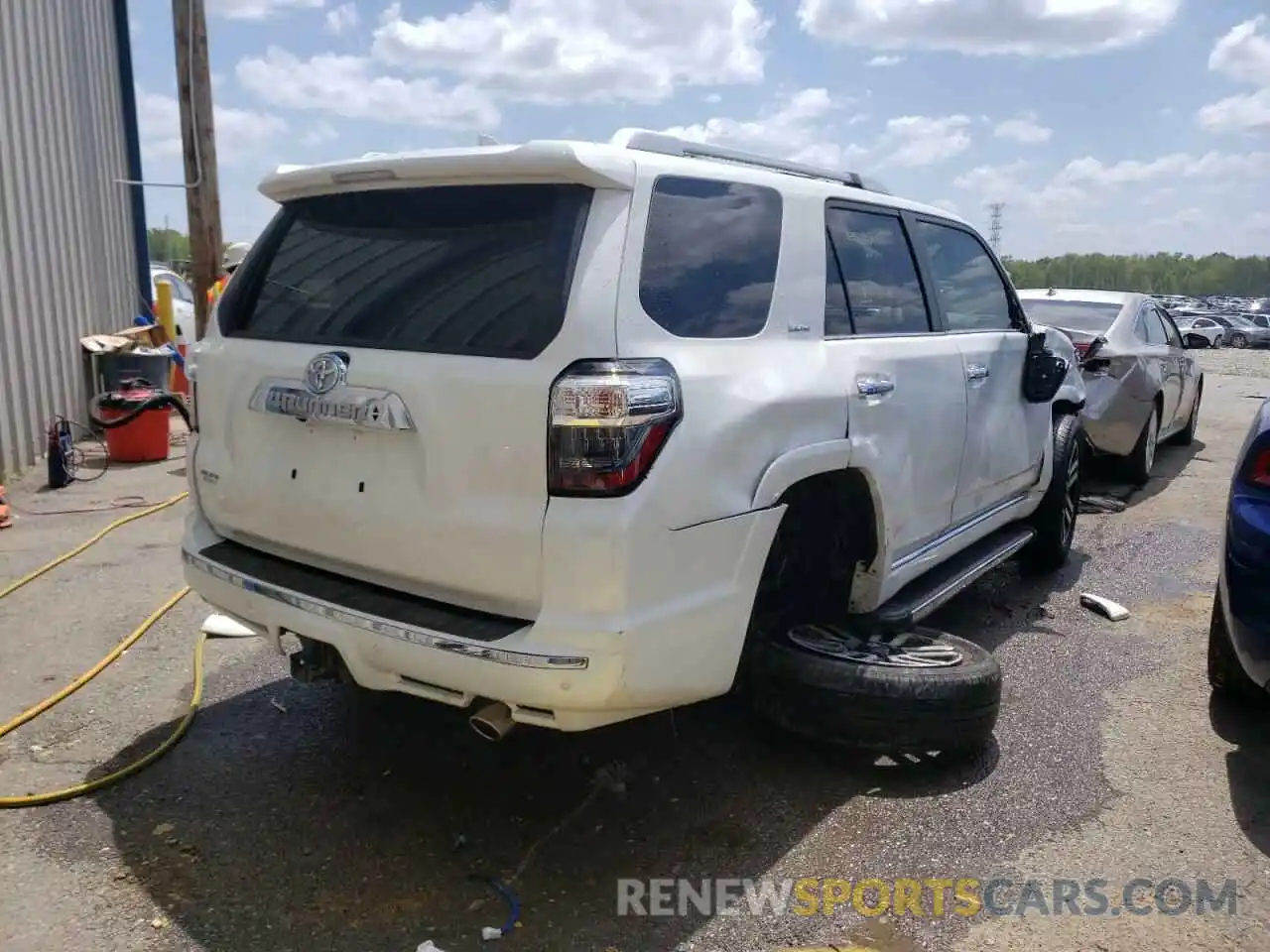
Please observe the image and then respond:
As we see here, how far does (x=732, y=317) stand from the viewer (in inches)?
118

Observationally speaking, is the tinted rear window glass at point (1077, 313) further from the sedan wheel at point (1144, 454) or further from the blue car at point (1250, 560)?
the blue car at point (1250, 560)

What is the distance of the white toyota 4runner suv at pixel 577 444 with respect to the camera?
256 centimetres

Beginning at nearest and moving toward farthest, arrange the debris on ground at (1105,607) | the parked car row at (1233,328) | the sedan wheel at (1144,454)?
the debris on ground at (1105,607) < the sedan wheel at (1144,454) < the parked car row at (1233,328)

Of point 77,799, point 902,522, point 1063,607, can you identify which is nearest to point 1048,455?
point 1063,607

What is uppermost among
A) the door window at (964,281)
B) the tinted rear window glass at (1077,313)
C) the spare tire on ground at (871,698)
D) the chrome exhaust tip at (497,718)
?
the door window at (964,281)

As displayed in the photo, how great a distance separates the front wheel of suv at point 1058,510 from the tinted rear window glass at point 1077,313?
2.55 meters

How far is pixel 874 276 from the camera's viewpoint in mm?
3844

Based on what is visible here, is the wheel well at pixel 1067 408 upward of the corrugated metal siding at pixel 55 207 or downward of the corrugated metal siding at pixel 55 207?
downward

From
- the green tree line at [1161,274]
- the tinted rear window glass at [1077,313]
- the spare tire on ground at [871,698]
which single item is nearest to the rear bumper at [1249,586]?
the spare tire on ground at [871,698]

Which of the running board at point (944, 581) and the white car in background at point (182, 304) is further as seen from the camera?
the white car in background at point (182, 304)

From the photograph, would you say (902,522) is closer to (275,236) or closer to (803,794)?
(803,794)

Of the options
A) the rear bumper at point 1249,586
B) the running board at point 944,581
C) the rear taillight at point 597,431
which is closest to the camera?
the rear taillight at point 597,431

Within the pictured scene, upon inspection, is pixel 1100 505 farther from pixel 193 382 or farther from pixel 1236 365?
pixel 1236 365

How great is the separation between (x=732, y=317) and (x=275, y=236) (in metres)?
1.56
